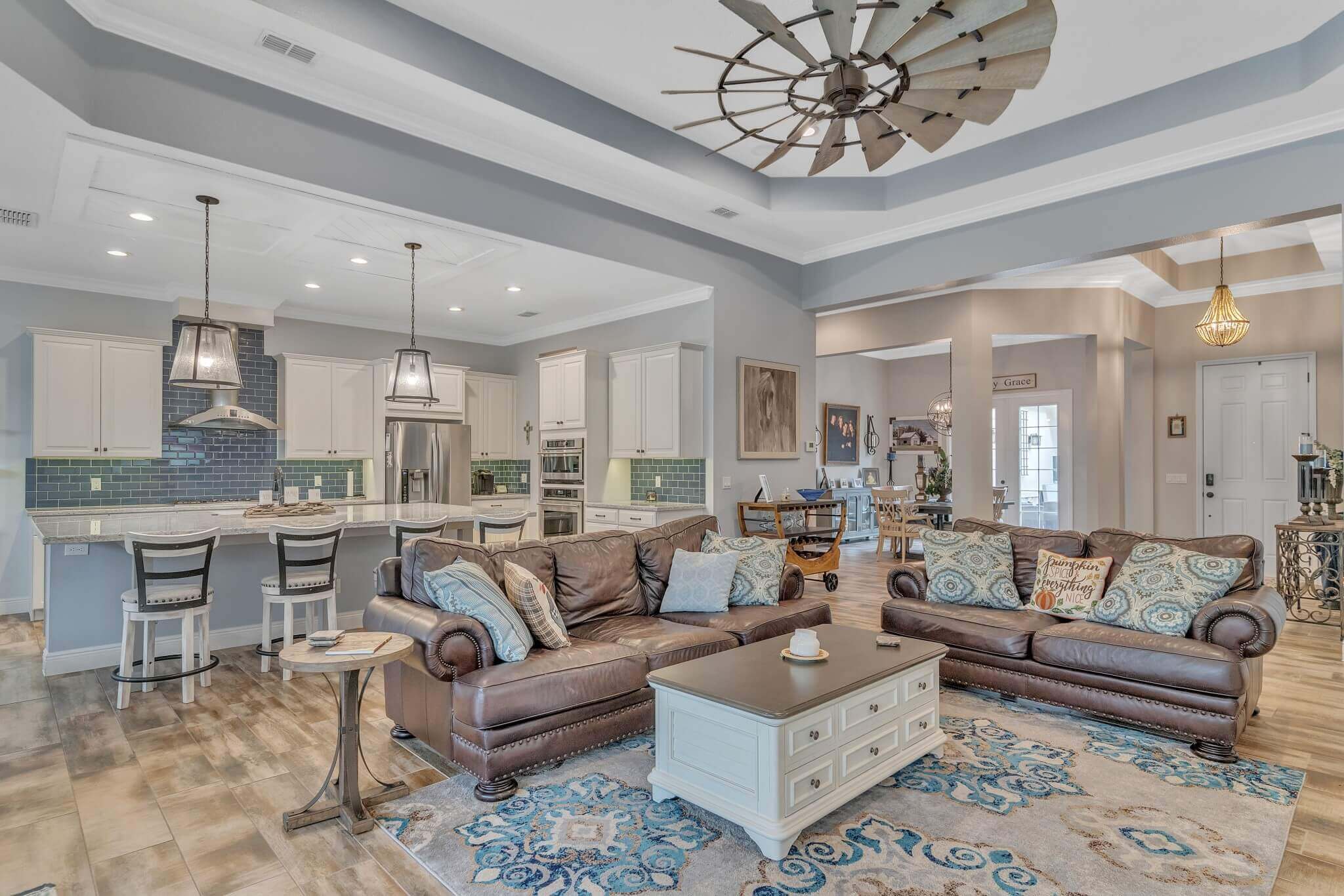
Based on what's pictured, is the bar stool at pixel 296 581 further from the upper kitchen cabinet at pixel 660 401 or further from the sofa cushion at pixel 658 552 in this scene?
the upper kitchen cabinet at pixel 660 401

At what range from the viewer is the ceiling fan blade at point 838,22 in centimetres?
226

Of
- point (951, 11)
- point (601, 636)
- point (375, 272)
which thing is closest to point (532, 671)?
point (601, 636)

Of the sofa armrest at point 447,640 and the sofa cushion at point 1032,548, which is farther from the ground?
the sofa cushion at point 1032,548

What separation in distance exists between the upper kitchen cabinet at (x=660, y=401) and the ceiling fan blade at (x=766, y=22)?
3.80 meters

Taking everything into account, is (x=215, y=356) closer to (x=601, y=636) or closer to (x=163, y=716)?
(x=163, y=716)

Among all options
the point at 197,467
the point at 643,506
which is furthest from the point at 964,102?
the point at 197,467

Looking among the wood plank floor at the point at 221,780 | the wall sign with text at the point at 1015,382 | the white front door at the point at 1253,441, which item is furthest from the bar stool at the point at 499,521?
the wall sign with text at the point at 1015,382

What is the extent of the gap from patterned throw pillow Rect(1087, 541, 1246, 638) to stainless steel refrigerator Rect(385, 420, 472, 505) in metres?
6.20

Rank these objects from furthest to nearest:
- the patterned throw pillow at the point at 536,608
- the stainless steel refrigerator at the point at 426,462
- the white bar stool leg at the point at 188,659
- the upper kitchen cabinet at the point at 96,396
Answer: the stainless steel refrigerator at the point at 426,462 → the upper kitchen cabinet at the point at 96,396 → the white bar stool leg at the point at 188,659 → the patterned throw pillow at the point at 536,608

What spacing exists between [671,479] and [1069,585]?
363 centimetres

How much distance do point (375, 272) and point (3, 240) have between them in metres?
2.48

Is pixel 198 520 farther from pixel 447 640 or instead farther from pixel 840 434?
pixel 840 434

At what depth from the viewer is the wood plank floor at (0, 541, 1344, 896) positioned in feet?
7.50

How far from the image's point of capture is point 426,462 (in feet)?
25.1
